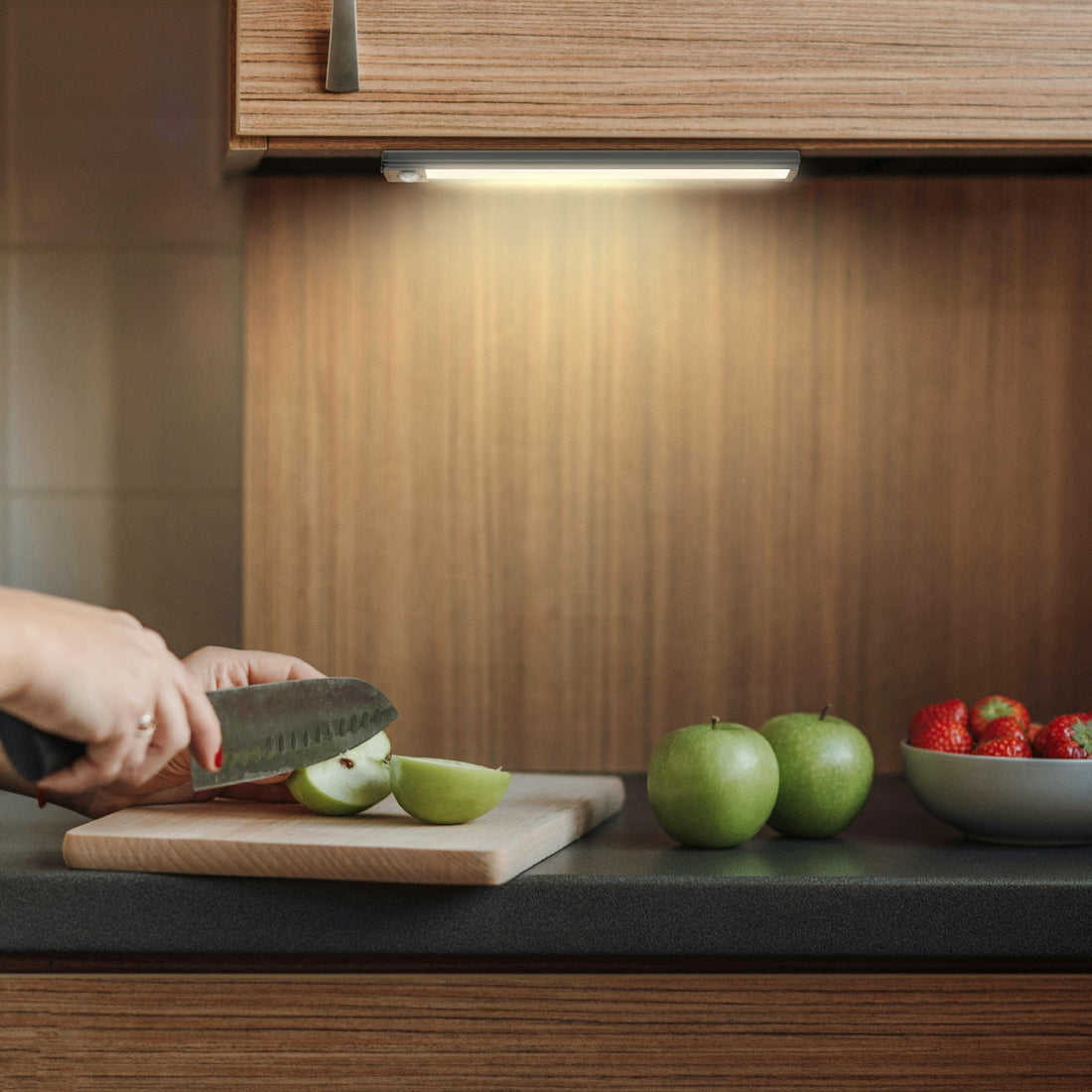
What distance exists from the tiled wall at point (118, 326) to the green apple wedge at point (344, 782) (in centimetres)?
47

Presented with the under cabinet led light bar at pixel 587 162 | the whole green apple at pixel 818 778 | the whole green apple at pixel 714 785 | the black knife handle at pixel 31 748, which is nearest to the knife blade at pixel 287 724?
the black knife handle at pixel 31 748

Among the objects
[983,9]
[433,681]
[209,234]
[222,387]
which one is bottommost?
[433,681]

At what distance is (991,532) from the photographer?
1426mm

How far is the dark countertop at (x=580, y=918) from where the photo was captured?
0.87 metres

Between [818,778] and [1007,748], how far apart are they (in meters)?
0.18

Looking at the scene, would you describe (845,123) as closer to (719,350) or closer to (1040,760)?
(719,350)

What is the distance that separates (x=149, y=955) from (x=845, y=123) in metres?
0.97

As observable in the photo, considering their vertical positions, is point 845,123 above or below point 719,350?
above

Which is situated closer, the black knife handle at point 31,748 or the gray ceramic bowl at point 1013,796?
the black knife handle at point 31,748

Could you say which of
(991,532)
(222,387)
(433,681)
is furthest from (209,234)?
(991,532)

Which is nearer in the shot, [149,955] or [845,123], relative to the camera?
[149,955]

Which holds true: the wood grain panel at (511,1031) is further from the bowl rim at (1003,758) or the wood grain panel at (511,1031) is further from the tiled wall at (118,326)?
the tiled wall at (118,326)

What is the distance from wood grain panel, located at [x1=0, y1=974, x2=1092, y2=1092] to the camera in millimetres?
885

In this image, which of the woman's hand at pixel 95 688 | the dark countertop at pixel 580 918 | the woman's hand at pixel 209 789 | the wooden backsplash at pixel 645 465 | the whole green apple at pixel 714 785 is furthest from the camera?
the wooden backsplash at pixel 645 465
